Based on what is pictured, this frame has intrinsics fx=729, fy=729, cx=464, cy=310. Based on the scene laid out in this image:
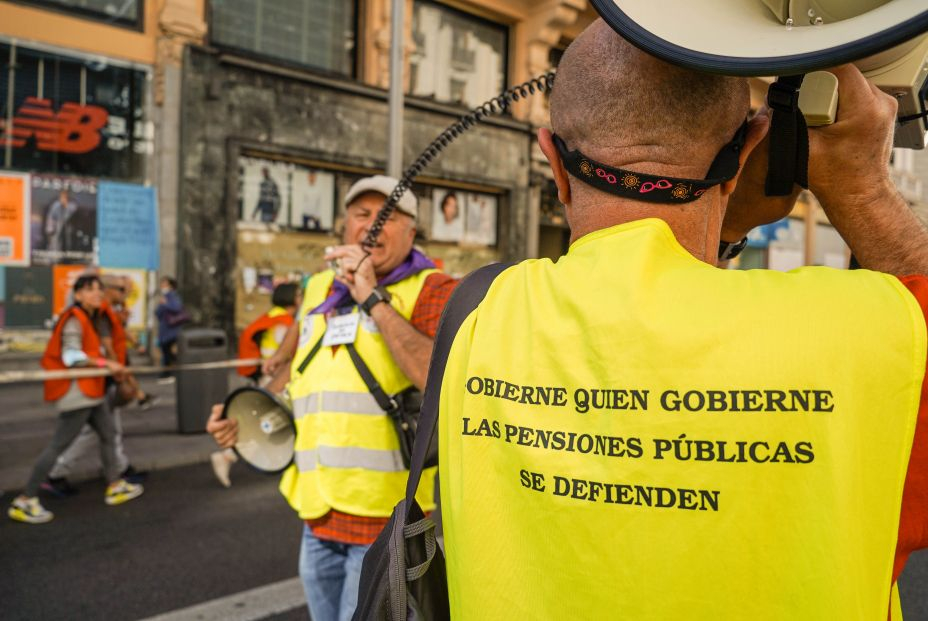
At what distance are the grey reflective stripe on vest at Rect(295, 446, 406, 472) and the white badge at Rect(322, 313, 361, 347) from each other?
354mm

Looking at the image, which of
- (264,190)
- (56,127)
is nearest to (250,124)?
(264,190)

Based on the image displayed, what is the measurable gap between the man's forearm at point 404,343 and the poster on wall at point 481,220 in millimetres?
13631

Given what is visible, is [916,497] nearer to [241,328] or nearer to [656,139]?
[656,139]

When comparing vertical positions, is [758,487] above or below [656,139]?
below

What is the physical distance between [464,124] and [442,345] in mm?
720

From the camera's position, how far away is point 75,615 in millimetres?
3809

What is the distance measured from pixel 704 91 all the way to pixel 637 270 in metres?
0.27

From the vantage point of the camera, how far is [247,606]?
3910 mm

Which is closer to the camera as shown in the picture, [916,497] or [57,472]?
[916,497]

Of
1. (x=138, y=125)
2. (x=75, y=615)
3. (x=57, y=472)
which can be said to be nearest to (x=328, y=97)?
(x=138, y=125)

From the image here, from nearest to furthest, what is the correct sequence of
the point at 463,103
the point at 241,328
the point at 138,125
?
the point at 138,125 → the point at 241,328 → the point at 463,103

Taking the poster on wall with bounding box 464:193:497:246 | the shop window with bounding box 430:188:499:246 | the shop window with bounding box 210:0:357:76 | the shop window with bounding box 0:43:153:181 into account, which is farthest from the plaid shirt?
the poster on wall with bounding box 464:193:497:246

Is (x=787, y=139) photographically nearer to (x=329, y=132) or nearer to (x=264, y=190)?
(x=264, y=190)

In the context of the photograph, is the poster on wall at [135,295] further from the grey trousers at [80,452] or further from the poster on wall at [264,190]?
the grey trousers at [80,452]
